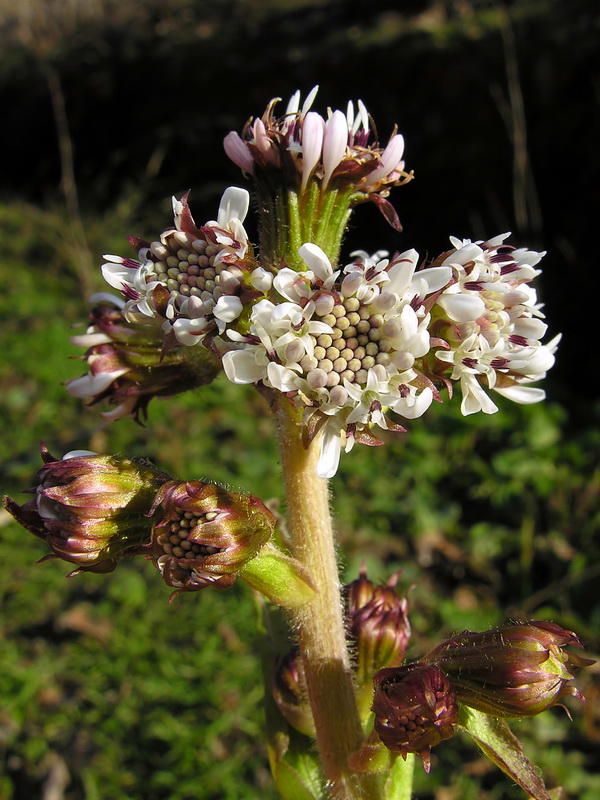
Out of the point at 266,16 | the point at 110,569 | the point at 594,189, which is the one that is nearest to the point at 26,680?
the point at 110,569

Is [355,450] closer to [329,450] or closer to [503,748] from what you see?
[503,748]

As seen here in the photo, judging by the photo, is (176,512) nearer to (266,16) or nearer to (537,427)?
(537,427)

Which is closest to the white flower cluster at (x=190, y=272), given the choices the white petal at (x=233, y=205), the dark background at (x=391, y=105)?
the white petal at (x=233, y=205)

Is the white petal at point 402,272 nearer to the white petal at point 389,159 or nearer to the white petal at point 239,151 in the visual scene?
the white petal at point 389,159

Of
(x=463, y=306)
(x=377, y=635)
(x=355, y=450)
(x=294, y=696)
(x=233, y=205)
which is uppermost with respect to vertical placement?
(x=233, y=205)

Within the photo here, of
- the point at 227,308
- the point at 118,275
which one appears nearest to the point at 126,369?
the point at 118,275

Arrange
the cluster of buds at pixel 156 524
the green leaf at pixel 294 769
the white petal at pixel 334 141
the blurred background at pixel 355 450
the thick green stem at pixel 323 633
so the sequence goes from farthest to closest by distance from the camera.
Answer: the blurred background at pixel 355 450 → the green leaf at pixel 294 769 → the thick green stem at pixel 323 633 → the white petal at pixel 334 141 → the cluster of buds at pixel 156 524

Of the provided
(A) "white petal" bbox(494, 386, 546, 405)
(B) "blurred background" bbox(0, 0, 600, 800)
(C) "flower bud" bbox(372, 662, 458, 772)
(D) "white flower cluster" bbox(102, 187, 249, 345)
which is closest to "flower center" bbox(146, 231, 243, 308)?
(D) "white flower cluster" bbox(102, 187, 249, 345)
